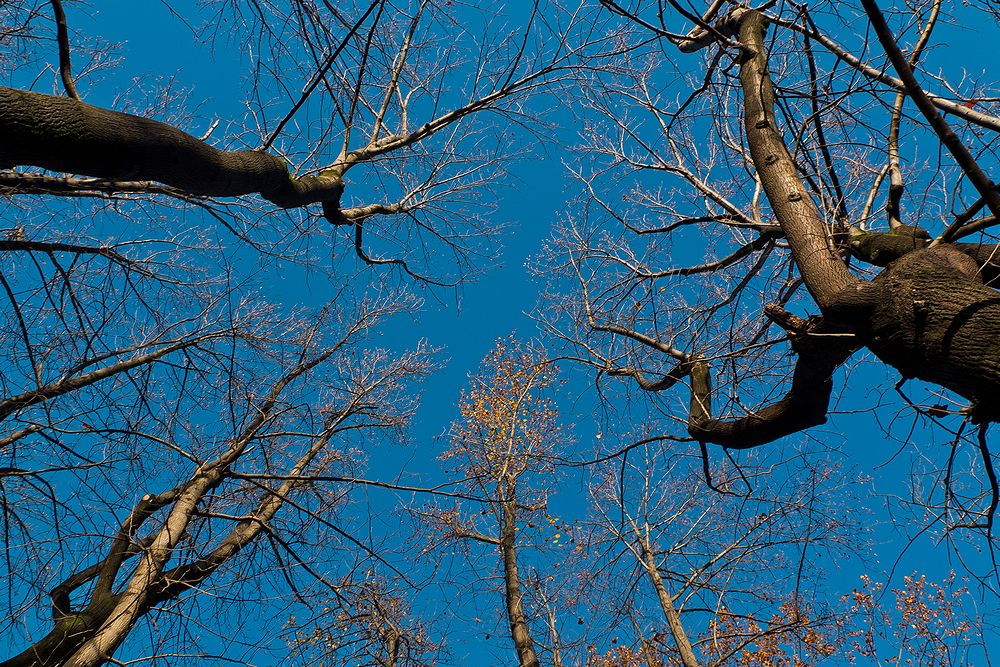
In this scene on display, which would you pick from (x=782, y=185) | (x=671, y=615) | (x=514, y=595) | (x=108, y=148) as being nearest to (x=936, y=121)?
(x=782, y=185)

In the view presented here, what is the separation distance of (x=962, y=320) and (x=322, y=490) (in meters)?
3.55

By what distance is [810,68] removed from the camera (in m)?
3.76

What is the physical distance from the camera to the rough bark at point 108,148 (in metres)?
1.96

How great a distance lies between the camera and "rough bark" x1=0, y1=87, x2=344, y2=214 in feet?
6.43

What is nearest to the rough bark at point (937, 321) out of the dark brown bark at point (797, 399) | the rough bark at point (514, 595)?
the dark brown bark at point (797, 399)

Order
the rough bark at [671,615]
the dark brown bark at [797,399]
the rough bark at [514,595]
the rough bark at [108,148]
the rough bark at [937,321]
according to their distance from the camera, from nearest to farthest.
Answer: the rough bark at [108,148], the rough bark at [937,321], the dark brown bark at [797,399], the rough bark at [671,615], the rough bark at [514,595]

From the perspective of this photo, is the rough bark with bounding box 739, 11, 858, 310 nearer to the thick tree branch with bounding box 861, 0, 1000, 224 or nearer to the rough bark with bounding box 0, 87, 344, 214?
the thick tree branch with bounding box 861, 0, 1000, 224

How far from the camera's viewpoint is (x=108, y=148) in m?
2.11

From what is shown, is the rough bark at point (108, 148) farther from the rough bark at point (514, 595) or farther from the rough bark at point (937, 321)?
the rough bark at point (514, 595)

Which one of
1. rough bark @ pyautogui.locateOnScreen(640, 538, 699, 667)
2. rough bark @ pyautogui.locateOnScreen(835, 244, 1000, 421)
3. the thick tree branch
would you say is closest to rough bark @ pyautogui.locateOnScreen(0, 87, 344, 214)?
the thick tree branch

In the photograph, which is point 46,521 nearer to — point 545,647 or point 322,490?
point 322,490

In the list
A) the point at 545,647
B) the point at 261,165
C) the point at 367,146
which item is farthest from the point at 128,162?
the point at 545,647

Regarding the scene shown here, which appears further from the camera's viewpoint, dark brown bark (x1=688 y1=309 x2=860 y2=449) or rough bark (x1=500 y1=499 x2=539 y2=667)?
rough bark (x1=500 y1=499 x2=539 y2=667)

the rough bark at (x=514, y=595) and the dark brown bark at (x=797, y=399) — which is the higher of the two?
the rough bark at (x=514, y=595)
